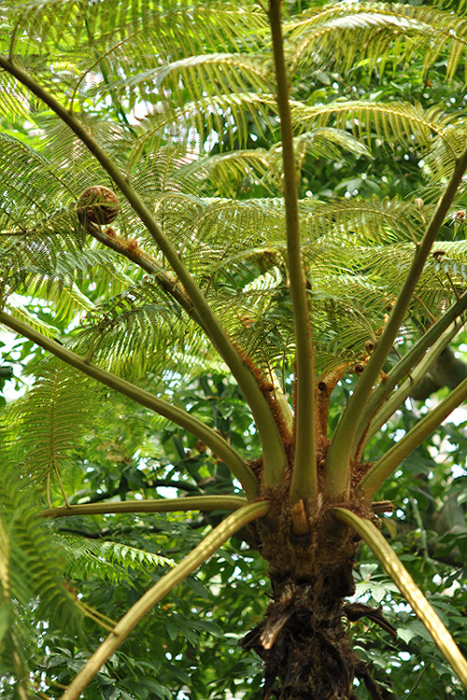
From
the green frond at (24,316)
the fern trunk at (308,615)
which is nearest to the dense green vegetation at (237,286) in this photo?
the fern trunk at (308,615)

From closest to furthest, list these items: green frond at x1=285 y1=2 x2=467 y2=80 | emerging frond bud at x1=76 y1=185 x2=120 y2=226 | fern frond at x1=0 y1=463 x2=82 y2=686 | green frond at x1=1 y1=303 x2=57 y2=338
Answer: fern frond at x1=0 y1=463 x2=82 y2=686 → green frond at x1=285 y1=2 x2=467 y2=80 → emerging frond bud at x1=76 y1=185 x2=120 y2=226 → green frond at x1=1 y1=303 x2=57 y2=338

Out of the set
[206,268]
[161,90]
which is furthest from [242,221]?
[161,90]

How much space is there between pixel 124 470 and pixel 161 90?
5.28 ft

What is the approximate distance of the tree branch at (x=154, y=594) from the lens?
1.05m

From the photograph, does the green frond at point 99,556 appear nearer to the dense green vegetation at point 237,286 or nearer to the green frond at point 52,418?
the dense green vegetation at point 237,286

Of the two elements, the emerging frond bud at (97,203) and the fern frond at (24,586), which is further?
the emerging frond bud at (97,203)

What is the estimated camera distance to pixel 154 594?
1214 mm

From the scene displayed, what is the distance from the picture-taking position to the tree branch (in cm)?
105

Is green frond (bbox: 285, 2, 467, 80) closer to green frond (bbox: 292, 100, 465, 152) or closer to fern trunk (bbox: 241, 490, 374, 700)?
green frond (bbox: 292, 100, 465, 152)

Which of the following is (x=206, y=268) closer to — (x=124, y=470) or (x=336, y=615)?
(x=336, y=615)

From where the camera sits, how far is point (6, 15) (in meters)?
1.38

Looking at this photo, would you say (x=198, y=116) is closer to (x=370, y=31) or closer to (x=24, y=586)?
(x=370, y=31)

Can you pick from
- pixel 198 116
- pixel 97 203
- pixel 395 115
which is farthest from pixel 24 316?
pixel 395 115

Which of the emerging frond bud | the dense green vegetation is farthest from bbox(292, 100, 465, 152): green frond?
the emerging frond bud
